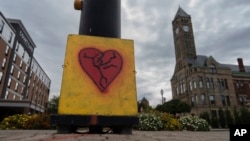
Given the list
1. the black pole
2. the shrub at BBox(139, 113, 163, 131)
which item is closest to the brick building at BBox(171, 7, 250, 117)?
the shrub at BBox(139, 113, 163, 131)

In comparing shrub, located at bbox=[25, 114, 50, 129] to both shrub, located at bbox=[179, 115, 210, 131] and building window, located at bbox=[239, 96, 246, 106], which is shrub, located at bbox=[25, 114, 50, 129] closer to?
shrub, located at bbox=[179, 115, 210, 131]

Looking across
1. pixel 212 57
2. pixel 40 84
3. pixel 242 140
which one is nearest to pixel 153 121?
pixel 242 140

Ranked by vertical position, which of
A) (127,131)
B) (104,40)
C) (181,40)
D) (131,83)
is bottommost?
(127,131)

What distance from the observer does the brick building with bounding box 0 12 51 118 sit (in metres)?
28.8

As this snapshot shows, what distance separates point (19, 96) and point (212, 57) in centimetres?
4610

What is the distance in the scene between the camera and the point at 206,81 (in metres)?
44.2

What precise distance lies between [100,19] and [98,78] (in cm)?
126

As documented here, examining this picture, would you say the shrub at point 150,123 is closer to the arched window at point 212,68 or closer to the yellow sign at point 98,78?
the yellow sign at point 98,78

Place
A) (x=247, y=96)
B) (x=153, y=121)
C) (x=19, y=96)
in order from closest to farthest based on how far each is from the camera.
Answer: (x=153, y=121), (x=19, y=96), (x=247, y=96)

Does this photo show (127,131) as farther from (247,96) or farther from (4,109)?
(247,96)

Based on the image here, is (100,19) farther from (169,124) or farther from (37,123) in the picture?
(169,124)

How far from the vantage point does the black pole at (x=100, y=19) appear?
12.1 ft

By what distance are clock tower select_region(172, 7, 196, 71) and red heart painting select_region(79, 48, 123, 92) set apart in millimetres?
49903

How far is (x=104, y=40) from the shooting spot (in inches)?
139
